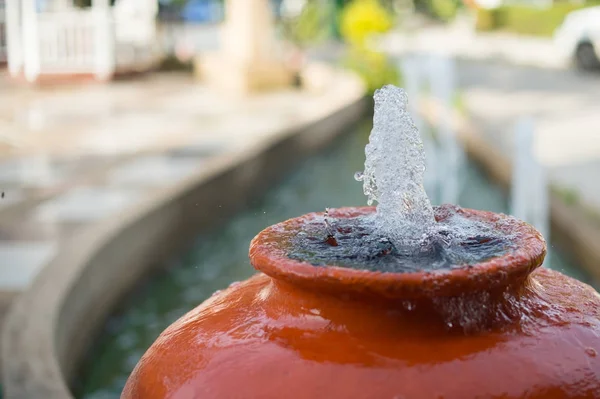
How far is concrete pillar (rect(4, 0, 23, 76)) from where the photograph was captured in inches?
613

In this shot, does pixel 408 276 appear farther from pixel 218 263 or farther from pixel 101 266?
pixel 218 263

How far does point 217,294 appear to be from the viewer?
1484 mm

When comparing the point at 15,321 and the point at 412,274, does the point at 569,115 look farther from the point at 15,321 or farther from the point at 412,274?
the point at 412,274

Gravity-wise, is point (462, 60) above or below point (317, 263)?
below

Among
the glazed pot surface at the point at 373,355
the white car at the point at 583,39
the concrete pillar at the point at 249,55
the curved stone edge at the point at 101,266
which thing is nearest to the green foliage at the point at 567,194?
the curved stone edge at the point at 101,266

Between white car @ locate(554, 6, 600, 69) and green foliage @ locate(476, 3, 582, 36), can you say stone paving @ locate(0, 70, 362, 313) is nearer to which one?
white car @ locate(554, 6, 600, 69)

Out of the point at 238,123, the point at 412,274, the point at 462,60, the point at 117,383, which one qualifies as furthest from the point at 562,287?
the point at 462,60

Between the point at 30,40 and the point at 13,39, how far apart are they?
881mm

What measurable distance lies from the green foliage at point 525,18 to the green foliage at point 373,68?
17528mm

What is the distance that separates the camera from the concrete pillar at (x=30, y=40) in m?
14.8

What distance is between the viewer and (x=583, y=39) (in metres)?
17.3

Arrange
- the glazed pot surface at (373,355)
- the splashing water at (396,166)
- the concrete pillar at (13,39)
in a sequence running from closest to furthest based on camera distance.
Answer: the glazed pot surface at (373,355), the splashing water at (396,166), the concrete pillar at (13,39)

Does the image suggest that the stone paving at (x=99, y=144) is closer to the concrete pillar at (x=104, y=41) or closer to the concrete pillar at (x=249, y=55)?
the concrete pillar at (x=104, y=41)

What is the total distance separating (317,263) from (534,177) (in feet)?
18.7
